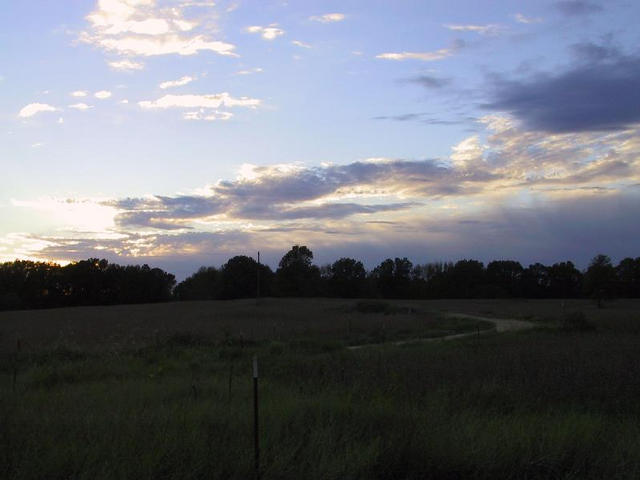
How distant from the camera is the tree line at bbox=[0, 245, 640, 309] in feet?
353

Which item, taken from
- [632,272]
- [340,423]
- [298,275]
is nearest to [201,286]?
[298,275]

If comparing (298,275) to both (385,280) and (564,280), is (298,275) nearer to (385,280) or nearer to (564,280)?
(385,280)

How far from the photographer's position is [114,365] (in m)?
16.7

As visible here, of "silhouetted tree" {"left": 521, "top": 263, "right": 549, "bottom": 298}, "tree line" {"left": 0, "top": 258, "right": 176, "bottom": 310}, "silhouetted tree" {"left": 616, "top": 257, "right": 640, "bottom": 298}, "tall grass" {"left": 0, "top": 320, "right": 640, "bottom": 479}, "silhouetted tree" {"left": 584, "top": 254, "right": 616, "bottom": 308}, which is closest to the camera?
"tall grass" {"left": 0, "top": 320, "right": 640, "bottom": 479}

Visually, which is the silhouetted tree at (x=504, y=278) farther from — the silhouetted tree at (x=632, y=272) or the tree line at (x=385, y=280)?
the silhouetted tree at (x=632, y=272)

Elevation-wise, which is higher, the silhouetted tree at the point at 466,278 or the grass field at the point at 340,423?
the silhouetted tree at the point at 466,278

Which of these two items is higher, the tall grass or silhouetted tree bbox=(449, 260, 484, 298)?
silhouetted tree bbox=(449, 260, 484, 298)

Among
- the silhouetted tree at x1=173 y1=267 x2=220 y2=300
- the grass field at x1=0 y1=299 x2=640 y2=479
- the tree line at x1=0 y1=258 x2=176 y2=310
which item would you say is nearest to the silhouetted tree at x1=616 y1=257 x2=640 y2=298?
the silhouetted tree at x1=173 y1=267 x2=220 y2=300

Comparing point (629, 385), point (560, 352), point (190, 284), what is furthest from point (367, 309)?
point (190, 284)

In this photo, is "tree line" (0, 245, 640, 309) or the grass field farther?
"tree line" (0, 245, 640, 309)

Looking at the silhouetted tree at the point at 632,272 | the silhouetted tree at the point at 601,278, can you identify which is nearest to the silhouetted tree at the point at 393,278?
the silhouetted tree at the point at 632,272

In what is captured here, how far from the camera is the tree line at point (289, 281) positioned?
108 meters

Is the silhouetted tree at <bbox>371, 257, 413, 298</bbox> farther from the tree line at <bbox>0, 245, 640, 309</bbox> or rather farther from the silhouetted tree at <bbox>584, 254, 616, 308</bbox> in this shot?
the silhouetted tree at <bbox>584, 254, 616, 308</bbox>

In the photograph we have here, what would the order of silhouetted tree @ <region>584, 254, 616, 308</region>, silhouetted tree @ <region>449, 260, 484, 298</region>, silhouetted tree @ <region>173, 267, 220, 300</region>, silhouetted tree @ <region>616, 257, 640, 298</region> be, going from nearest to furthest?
silhouetted tree @ <region>584, 254, 616, 308</region> → silhouetted tree @ <region>616, 257, 640, 298</region> → silhouetted tree @ <region>449, 260, 484, 298</region> → silhouetted tree @ <region>173, 267, 220, 300</region>
